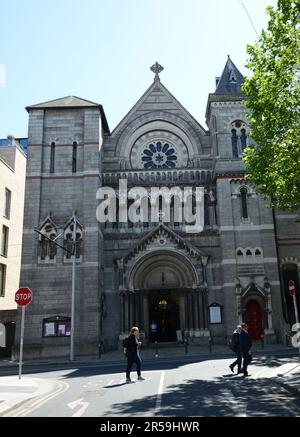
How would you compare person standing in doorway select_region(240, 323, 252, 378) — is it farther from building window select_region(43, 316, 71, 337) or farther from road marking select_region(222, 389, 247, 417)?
building window select_region(43, 316, 71, 337)

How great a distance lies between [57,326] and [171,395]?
17.4 meters

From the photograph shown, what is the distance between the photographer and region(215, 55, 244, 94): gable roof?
34531 millimetres

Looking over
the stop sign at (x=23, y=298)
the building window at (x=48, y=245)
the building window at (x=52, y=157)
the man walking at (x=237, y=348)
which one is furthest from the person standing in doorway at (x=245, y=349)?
the building window at (x=52, y=157)

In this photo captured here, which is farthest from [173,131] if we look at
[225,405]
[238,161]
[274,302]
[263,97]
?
[225,405]

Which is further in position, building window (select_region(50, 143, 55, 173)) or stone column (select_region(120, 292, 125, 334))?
building window (select_region(50, 143, 55, 173))

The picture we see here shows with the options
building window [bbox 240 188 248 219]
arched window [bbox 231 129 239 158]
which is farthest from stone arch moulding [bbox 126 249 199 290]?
arched window [bbox 231 129 239 158]

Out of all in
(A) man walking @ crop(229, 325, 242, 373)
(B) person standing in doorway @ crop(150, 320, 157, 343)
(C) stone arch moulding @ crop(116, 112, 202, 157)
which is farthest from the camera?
(C) stone arch moulding @ crop(116, 112, 202, 157)

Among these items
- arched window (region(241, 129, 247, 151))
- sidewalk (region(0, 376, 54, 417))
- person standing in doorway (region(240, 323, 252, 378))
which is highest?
arched window (region(241, 129, 247, 151))

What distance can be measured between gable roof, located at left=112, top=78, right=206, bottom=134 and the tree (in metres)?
17.7

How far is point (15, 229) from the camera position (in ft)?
115

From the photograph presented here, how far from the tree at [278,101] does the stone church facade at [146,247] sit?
12.9 meters

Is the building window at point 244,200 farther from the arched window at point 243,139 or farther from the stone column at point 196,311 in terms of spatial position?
the stone column at point 196,311

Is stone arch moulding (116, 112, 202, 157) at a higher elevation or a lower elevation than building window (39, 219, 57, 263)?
higher
